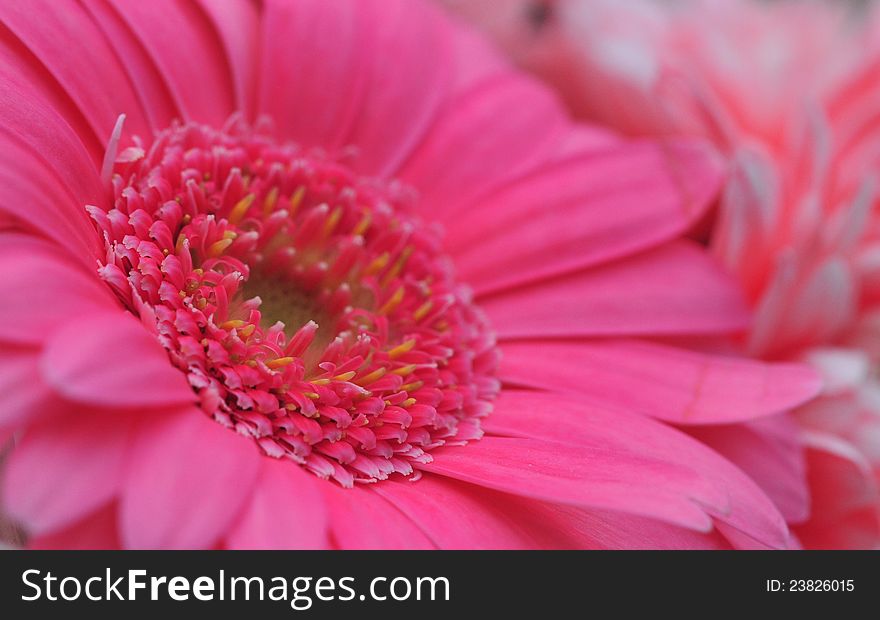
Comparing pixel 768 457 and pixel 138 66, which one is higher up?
pixel 138 66

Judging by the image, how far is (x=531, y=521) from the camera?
0.41 m

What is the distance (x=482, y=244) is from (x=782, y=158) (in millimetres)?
255

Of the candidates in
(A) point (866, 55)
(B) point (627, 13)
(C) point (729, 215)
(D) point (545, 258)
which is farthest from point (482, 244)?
(A) point (866, 55)

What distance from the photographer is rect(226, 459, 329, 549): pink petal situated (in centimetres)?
33

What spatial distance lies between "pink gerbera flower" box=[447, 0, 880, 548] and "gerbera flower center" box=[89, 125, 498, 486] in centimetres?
17

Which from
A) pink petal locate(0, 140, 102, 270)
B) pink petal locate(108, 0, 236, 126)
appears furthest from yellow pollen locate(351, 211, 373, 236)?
pink petal locate(0, 140, 102, 270)

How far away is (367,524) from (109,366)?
118 millimetres

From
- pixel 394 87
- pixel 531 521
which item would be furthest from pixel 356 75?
pixel 531 521

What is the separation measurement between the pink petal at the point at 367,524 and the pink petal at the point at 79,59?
0.22m

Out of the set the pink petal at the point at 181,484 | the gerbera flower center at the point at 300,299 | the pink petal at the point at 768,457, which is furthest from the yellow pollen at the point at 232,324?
the pink petal at the point at 768,457

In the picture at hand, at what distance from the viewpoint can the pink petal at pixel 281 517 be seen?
33cm

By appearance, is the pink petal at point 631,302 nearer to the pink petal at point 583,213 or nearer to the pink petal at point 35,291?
the pink petal at point 583,213

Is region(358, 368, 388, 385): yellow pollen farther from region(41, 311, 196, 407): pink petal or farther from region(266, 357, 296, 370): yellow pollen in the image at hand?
region(41, 311, 196, 407): pink petal

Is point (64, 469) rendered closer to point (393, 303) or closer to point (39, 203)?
point (39, 203)
